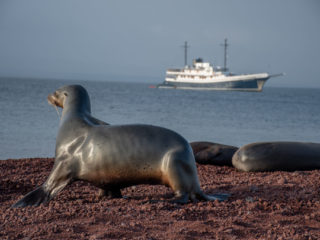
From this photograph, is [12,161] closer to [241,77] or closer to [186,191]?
[186,191]

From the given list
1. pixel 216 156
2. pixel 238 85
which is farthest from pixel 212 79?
pixel 216 156

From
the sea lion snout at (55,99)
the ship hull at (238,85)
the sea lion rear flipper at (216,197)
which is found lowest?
the ship hull at (238,85)

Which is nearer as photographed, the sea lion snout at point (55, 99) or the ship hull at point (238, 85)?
the sea lion snout at point (55, 99)

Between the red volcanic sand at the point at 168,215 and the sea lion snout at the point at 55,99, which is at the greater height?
the sea lion snout at the point at 55,99

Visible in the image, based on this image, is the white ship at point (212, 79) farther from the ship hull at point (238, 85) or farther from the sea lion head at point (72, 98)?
the sea lion head at point (72, 98)

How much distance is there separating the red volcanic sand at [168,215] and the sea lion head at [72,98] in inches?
41.6

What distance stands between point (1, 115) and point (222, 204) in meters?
19.2

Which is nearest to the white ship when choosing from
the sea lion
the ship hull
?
the ship hull

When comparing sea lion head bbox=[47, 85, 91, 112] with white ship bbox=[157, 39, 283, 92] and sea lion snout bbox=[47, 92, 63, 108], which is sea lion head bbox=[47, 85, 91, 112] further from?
white ship bbox=[157, 39, 283, 92]

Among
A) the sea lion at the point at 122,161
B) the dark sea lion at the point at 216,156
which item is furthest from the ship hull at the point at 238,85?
the sea lion at the point at 122,161

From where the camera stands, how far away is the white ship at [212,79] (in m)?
82.2

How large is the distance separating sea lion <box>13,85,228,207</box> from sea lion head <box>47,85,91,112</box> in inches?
18.3

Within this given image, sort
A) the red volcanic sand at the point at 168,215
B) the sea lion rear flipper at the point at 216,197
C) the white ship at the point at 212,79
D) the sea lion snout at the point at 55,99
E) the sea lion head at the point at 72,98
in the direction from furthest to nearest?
the white ship at the point at 212,79, the sea lion snout at the point at 55,99, the sea lion head at the point at 72,98, the sea lion rear flipper at the point at 216,197, the red volcanic sand at the point at 168,215

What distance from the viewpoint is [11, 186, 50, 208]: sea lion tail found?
184 inches
